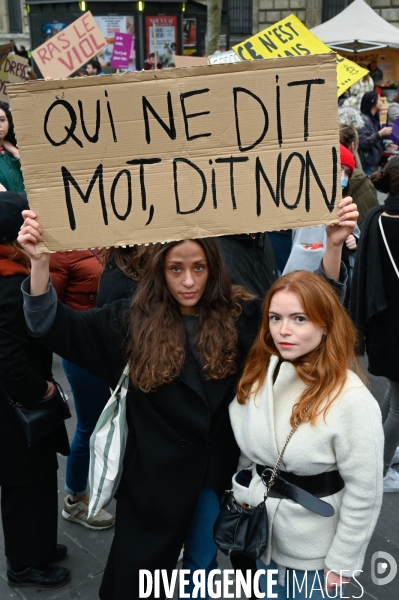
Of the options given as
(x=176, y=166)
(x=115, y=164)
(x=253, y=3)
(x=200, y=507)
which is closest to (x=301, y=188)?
(x=176, y=166)

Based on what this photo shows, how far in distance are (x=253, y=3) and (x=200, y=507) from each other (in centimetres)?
2506

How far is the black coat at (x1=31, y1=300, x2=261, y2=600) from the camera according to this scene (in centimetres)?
214

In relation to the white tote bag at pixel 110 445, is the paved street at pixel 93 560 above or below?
below

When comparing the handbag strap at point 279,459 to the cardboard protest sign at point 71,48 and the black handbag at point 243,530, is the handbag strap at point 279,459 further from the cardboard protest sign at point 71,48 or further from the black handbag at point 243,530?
the cardboard protest sign at point 71,48

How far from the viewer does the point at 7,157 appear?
209 inches

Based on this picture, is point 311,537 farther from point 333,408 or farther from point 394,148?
point 394,148

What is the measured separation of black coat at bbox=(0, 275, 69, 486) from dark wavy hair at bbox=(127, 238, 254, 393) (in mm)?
528

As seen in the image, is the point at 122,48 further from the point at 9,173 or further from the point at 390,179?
the point at 390,179

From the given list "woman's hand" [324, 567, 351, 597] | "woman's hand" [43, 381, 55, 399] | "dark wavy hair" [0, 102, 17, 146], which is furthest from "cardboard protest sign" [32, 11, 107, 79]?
"woman's hand" [324, 567, 351, 597]

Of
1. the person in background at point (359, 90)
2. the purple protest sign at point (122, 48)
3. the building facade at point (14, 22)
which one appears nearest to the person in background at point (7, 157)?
the person in background at point (359, 90)

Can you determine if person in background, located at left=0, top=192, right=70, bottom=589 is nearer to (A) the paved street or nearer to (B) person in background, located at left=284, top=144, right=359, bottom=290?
(A) the paved street

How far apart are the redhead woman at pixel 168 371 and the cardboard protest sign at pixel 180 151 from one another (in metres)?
0.17

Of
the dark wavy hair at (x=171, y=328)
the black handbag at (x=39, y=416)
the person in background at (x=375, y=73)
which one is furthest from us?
the person in background at (x=375, y=73)

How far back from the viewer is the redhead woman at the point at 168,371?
2.12 meters
